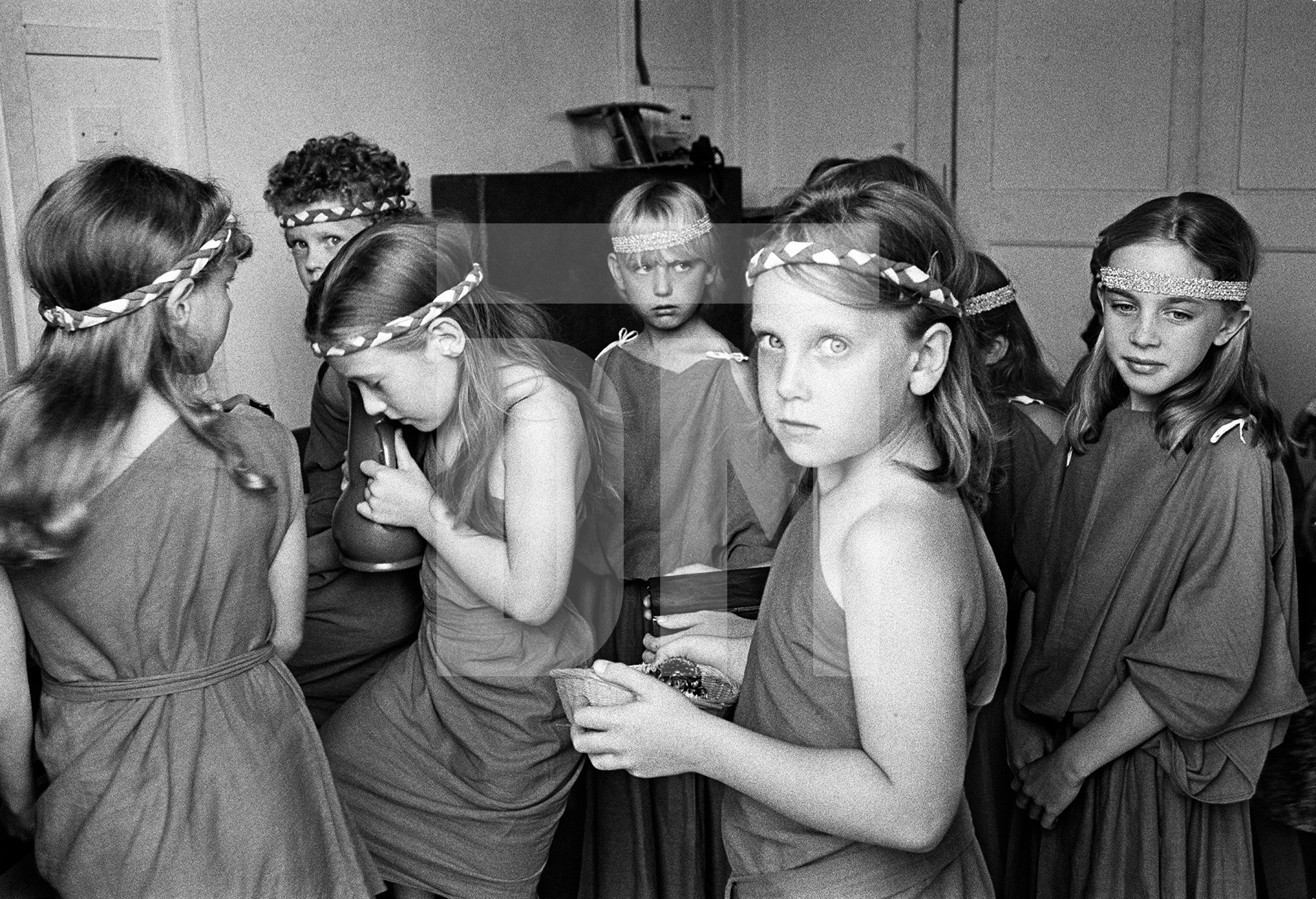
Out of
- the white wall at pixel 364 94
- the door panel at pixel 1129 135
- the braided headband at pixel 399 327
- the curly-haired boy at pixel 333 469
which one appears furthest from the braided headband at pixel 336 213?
the door panel at pixel 1129 135

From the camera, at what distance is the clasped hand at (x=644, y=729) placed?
991 millimetres

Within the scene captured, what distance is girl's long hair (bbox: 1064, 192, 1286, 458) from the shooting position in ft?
4.74

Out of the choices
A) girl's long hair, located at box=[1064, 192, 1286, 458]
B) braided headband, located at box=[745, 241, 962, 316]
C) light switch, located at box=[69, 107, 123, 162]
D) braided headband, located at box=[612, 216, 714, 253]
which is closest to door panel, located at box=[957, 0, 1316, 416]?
braided headband, located at box=[612, 216, 714, 253]

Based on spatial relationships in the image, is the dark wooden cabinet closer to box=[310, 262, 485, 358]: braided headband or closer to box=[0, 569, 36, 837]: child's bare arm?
box=[310, 262, 485, 358]: braided headband

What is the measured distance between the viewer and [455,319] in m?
1.39

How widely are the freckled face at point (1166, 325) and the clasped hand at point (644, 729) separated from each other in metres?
0.79

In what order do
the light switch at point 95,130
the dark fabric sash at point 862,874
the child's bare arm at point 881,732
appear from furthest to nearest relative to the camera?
the light switch at point 95,130
the dark fabric sash at point 862,874
the child's bare arm at point 881,732

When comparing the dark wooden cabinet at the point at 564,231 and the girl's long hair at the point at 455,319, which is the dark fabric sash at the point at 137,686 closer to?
the girl's long hair at the point at 455,319

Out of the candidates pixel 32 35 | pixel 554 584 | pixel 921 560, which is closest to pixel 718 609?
pixel 554 584

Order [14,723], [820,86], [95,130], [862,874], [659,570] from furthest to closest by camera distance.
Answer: [820,86] → [95,130] → [659,570] → [14,723] → [862,874]

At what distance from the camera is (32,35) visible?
2479 mm

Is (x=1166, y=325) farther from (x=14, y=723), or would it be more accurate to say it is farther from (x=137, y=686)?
(x=14, y=723)

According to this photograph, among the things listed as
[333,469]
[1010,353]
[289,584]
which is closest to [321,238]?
[333,469]

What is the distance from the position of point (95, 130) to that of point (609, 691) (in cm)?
209
